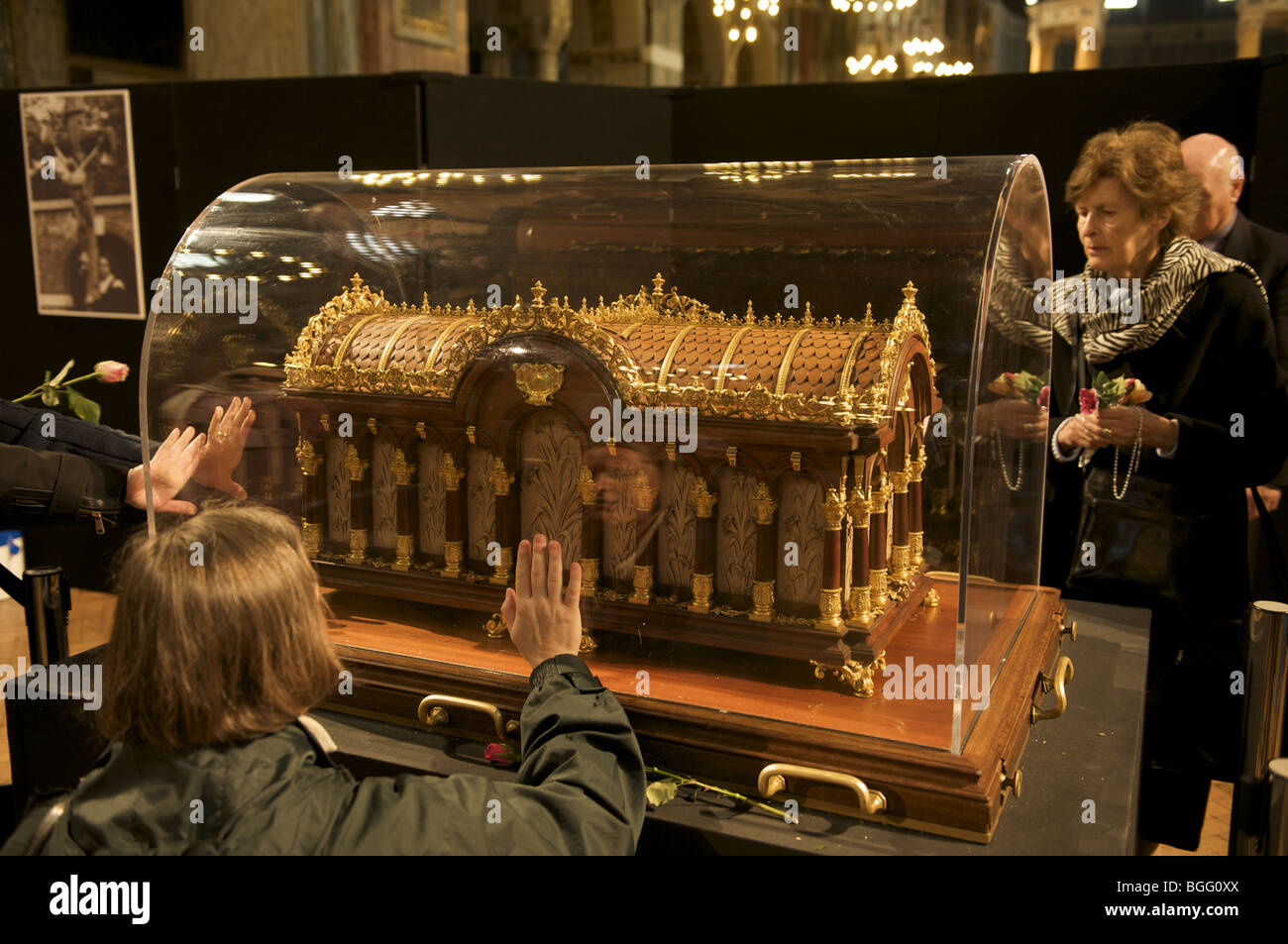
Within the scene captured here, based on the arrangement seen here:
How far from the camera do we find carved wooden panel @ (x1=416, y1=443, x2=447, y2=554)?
8.59 feet

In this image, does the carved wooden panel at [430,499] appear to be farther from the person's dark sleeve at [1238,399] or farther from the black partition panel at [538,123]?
the black partition panel at [538,123]

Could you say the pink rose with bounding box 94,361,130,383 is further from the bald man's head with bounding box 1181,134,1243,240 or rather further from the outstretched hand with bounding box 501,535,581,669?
the bald man's head with bounding box 1181,134,1243,240

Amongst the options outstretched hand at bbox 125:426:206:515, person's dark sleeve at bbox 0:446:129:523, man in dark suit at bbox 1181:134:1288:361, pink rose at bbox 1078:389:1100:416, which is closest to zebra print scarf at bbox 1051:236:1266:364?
pink rose at bbox 1078:389:1100:416

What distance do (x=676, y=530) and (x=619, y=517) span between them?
0.13 meters

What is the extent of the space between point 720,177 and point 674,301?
0.32 m

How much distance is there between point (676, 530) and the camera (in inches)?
93.7

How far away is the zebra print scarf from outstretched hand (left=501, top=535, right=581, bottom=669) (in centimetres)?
184

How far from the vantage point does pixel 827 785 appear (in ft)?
6.76

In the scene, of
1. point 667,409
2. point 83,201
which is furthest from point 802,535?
point 83,201

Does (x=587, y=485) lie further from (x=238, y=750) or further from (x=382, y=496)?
(x=238, y=750)

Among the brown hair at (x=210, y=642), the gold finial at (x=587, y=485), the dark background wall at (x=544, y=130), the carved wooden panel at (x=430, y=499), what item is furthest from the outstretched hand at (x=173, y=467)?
the dark background wall at (x=544, y=130)
